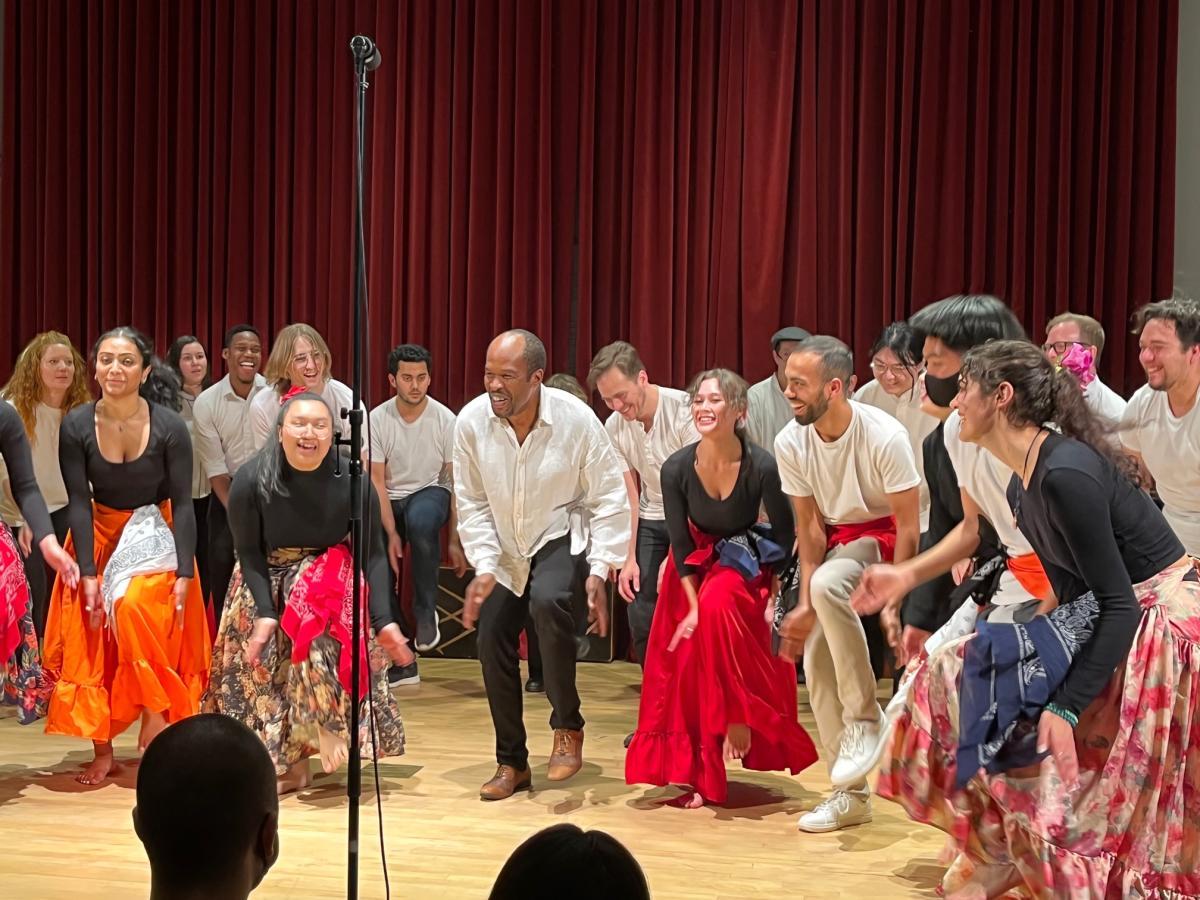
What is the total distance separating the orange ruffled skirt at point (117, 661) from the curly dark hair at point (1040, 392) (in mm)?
2732

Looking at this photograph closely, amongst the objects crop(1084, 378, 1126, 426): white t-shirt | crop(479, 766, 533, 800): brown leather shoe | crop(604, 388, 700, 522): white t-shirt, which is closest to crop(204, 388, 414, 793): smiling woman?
crop(479, 766, 533, 800): brown leather shoe

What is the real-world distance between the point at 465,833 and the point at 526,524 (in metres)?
1.00

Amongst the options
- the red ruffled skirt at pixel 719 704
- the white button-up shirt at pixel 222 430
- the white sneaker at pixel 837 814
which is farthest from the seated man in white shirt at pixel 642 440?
the white button-up shirt at pixel 222 430

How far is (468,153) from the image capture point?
7516 millimetres

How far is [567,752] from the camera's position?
188 inches

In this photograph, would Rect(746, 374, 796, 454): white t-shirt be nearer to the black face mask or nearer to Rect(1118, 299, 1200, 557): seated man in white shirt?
Rect(1118, 299, 1200, 557): seated man in white shirt

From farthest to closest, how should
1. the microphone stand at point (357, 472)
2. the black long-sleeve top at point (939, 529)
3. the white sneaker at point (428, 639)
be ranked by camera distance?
the white sneaker at point (428, 639) → the black long-sleeve top at point (939, 529) → the microphone stand at point (357, 472)

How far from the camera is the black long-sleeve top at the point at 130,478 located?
4.69m

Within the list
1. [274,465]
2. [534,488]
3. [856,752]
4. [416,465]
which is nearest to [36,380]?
[274,465]

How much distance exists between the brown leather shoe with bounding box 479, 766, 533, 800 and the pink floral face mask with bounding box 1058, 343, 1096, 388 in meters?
2.19

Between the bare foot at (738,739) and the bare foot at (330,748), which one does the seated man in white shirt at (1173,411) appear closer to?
the bare foot at (738,739)

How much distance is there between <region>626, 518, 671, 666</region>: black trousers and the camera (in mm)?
5402

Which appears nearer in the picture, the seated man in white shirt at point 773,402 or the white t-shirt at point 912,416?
the white t-shirt at point 912,416

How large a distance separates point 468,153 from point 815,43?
1.84 m
